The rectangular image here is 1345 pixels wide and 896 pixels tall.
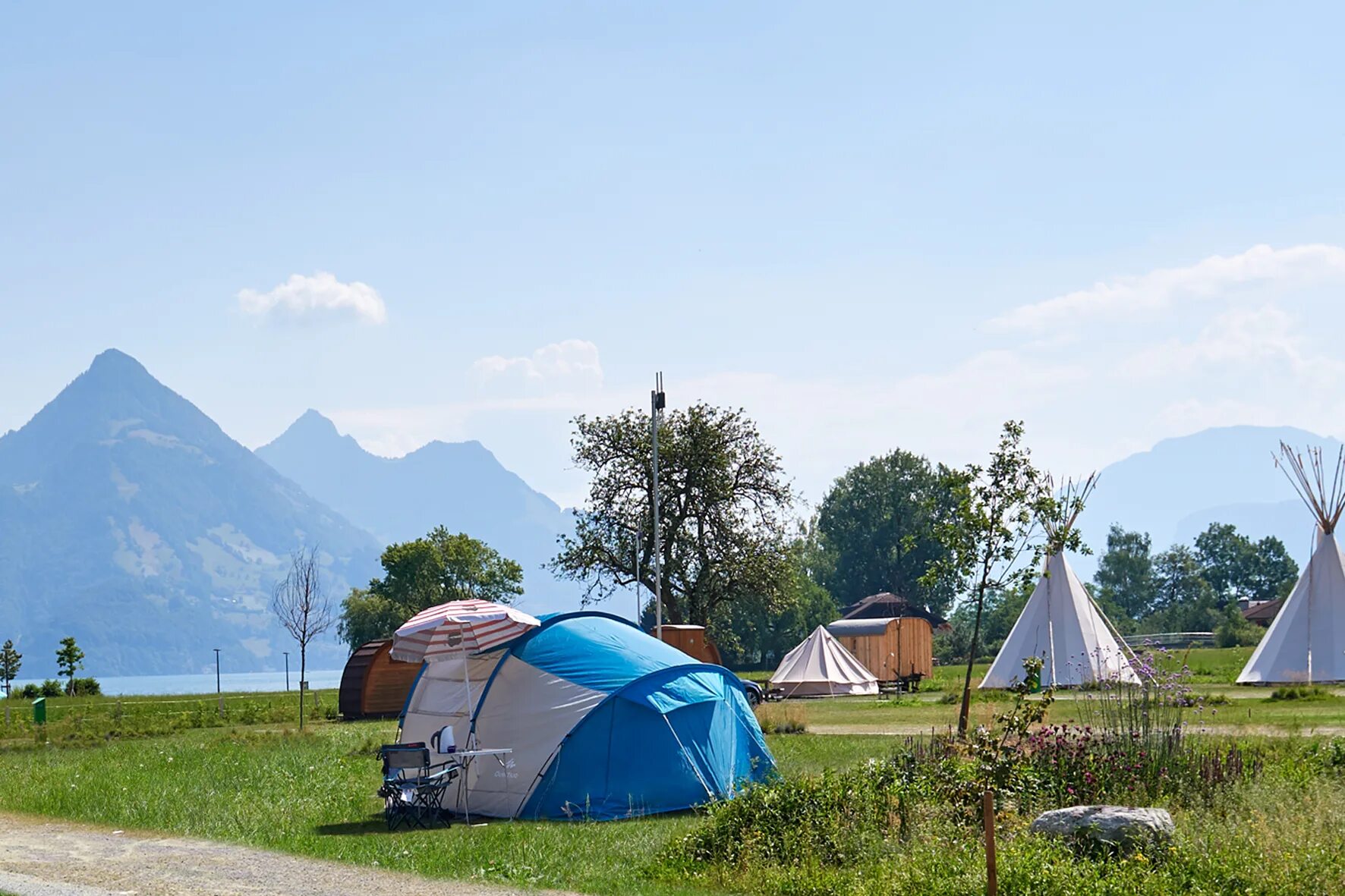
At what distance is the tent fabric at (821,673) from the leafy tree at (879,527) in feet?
193

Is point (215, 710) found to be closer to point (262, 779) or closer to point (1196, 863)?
point (262, 779)

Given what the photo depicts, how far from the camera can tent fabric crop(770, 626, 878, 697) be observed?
44250 mm

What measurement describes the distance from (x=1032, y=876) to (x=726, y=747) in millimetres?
7897

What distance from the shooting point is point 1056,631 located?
37750 millimetres

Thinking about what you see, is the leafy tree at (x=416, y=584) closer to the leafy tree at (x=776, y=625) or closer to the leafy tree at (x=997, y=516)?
the leafy tree at (x=776, y=625)

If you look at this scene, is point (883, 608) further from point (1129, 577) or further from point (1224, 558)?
point (1224, 558)

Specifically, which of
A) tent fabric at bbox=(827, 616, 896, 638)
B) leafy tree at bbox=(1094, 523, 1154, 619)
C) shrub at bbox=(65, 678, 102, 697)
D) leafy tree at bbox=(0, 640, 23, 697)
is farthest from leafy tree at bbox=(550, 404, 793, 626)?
leafy tree at bbox=(1094, 523, 1154, 619)

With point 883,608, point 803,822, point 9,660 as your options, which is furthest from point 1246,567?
point 803,822

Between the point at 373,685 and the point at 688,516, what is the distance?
17.2m

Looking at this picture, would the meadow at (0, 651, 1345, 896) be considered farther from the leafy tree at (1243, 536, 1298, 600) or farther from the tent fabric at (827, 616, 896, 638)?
the leafy tree at (1243, 536, 1298, 600)

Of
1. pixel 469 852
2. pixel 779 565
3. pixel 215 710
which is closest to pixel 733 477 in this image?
pixel 779 565

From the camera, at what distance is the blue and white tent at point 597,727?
1666 cm

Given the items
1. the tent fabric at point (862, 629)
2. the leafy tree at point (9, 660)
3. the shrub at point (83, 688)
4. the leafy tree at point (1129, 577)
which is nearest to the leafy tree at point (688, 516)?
the tent fabric at point (862, 629)

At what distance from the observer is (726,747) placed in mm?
17469
